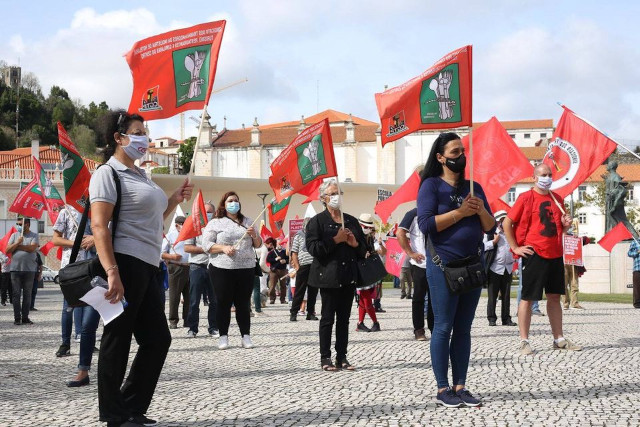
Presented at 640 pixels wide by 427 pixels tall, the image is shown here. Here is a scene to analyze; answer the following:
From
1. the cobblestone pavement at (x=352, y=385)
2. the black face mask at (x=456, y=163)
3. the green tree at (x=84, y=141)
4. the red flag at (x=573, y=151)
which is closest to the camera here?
the cobblestone pavement at (x=352, y=385)

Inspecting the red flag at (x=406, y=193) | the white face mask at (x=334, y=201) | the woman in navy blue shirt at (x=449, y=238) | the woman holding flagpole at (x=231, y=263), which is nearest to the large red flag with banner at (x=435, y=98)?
the white face mask at (x=334, y=201)

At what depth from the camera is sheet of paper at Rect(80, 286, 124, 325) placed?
19.4 ft

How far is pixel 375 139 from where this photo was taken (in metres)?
122

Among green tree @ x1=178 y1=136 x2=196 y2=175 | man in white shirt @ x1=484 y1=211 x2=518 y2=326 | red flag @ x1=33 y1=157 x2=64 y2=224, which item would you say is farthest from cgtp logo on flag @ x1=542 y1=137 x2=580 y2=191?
green tree @ x1=178 y1=136 x2=196 y2=175

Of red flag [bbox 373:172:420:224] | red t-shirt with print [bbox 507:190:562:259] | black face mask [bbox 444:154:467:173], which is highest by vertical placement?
red flag [bbox 373:172:420:224]

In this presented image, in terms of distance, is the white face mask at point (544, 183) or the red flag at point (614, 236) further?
the red flag at point (614, 236)

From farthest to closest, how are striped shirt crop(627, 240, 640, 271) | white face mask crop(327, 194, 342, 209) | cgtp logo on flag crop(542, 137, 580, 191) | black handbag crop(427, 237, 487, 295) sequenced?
striped shirt crop(627, 240, 640, 271) → cgtp logo on flag crop(542, 137, 580, 191) → white face mask crop(327, 194, 342, 209) → black handbag crop(427, 237, 487, 295)

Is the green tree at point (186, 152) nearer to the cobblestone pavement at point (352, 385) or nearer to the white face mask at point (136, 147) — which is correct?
the cobblestone pavement at point (352, 385)

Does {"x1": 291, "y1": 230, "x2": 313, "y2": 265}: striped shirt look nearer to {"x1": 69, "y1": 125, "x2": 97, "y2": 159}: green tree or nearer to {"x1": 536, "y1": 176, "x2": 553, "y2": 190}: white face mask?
{"x1": 536, "y1": 176, "x2": 553, "y2": 190}: white face mask

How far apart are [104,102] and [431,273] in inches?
6147

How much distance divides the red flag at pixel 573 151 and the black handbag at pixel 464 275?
6.74 meters

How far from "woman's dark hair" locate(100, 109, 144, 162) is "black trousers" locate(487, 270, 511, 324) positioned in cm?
1067

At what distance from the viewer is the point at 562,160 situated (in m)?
13.9

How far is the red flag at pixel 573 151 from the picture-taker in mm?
13539
